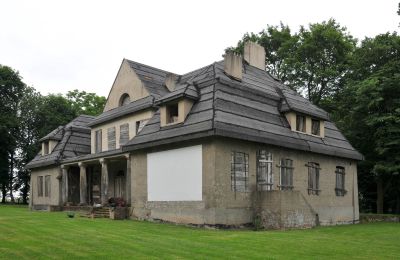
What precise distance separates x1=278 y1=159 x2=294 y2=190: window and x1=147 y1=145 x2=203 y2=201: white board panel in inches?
202

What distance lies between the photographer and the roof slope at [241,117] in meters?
20.6

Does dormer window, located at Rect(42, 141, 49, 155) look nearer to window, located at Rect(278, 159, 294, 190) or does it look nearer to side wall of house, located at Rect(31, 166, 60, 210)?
side wall of house, located at Rect(31, 166, 60, 210)

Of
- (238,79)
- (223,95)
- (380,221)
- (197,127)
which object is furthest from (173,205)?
(380,221)

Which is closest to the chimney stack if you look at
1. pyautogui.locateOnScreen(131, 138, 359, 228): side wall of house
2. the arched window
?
the arched window

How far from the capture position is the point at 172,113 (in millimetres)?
23766

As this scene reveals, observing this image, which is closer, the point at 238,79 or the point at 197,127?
the point at 197,127

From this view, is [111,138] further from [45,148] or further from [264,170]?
[264,170]

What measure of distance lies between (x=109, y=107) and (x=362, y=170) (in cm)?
2146

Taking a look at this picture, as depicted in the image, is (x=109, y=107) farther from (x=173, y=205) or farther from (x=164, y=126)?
(x=173, y=205)

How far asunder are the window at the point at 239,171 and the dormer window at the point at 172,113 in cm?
403

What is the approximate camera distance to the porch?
30.5 meters

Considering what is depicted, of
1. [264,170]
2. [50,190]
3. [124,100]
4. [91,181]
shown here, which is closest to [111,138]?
[124,100]

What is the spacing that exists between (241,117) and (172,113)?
3.98 metres

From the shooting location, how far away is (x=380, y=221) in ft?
96.8
